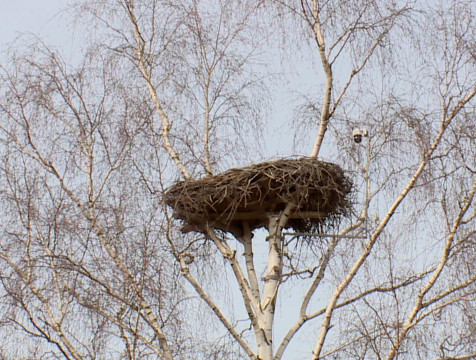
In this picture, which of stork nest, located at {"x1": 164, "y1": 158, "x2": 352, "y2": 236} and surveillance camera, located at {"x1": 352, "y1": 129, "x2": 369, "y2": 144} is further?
surveillance camera, located at {"x1": 352, "y1": 129, "x2": 369, "y2": 144}

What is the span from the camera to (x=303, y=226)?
1186 cm

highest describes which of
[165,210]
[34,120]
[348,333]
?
[34,120]

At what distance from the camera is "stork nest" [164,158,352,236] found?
11.1 meters

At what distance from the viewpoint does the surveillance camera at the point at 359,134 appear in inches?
449

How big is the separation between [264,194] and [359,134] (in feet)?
3.00

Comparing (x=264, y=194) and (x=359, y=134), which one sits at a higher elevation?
(x=359, y=134)

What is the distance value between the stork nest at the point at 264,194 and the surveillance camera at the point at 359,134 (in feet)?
1.03

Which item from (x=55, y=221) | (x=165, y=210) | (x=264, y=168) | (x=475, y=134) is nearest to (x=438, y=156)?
(x=475, y=134)

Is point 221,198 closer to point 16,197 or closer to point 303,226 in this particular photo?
point 303,226

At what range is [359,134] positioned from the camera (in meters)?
11.4

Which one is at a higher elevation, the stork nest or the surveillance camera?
the surveillance camera

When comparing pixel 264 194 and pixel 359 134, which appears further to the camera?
pixel 359 134

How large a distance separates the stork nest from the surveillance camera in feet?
1.03

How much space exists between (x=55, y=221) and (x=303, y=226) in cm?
208
